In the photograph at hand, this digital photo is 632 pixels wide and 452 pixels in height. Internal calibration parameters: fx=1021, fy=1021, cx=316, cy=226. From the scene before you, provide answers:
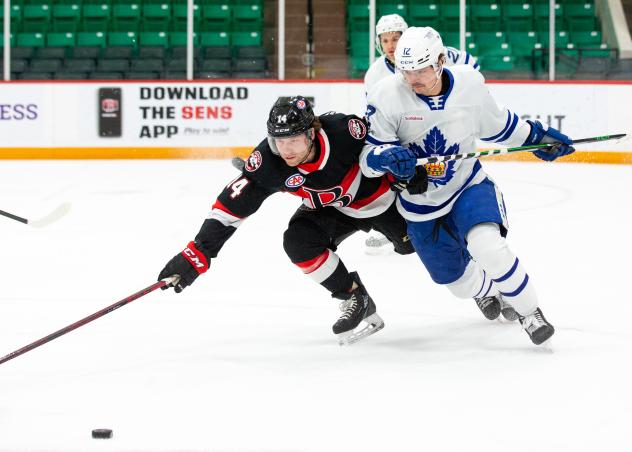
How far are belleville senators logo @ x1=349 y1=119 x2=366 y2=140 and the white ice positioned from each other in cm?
66

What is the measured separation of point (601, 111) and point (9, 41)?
5.53 metres

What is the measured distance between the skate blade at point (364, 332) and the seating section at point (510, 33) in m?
6.47

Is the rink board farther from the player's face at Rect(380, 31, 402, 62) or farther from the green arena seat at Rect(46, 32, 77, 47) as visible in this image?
the player's face at Rect(380, 31, 402, 62)

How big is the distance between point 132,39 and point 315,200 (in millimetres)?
7226

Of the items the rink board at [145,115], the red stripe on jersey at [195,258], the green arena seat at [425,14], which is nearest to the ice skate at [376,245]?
the red stripe on jersey at [195,258]

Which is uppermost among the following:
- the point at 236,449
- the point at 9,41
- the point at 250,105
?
the point at 9,41

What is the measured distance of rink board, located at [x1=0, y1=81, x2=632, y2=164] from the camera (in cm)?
950

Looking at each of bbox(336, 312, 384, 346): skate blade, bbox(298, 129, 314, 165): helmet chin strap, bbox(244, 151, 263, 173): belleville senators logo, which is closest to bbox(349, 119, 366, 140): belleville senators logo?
bbox(298, 129, 314, 165): helmet chin strap

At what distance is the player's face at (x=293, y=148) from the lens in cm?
290

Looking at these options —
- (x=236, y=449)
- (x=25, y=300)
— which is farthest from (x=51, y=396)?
(x=25, y=300)

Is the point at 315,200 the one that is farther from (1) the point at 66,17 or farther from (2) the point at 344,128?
(1) the point at 66,17

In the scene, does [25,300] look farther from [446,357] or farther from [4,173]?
[4,173]

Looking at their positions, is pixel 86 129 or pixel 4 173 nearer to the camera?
pixel 4 173

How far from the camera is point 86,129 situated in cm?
956
